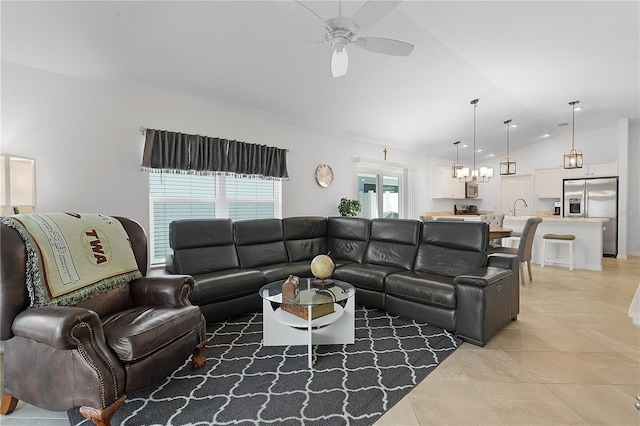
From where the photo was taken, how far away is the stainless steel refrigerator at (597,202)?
667 centimetres

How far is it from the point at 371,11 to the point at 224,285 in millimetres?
2585

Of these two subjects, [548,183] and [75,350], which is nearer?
[75,350]

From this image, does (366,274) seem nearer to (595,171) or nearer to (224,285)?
(224,285)

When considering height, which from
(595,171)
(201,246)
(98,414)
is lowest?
(98,414)

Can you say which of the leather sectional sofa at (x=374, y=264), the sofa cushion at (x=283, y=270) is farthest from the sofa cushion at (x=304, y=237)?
the sofa cushion at (x=283, y=270)

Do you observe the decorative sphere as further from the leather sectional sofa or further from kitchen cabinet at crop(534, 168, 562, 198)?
kitchen cabinet at crop(534, 168, 562, 198)

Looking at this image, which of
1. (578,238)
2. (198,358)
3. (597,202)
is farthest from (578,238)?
(198,358)

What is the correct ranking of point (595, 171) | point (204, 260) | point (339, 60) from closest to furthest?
point (339, 60), point (204, 260), point (595, 171)

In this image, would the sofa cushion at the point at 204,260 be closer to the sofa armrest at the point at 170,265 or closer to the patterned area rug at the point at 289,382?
the sofa armrest at the point at 170,265

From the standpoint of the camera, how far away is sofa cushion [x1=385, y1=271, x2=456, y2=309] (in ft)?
9.20

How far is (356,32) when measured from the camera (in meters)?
2.20

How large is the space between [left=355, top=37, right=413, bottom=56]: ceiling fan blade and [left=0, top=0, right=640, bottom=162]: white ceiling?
587 mm

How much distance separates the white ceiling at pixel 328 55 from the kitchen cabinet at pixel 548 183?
2394 millimetres

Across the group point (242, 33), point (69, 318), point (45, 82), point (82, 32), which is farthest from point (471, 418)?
point (45, 82)
